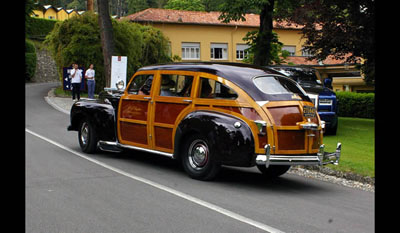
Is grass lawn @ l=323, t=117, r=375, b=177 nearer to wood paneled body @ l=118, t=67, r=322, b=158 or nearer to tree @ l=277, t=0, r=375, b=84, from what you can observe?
wood paneled body @ l=118, t=67, r=322, b=158

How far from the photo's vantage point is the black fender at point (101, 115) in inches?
394

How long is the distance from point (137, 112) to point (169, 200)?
2.98 m

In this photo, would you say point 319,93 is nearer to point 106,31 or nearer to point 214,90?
point 214,90

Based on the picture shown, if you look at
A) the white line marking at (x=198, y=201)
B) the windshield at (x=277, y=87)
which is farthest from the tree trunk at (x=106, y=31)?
the windshield at (x=277, y=87)

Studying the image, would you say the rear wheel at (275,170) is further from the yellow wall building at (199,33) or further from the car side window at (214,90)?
the yellow wall building at (199,33)

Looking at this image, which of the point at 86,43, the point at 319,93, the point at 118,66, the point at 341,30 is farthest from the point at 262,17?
the point at 86,43

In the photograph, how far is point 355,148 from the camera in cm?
1256

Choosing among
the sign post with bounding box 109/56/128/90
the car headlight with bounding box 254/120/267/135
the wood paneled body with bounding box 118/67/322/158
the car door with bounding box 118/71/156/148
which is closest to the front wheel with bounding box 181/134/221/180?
the wood paneled body with bounding box 118/67/322/158

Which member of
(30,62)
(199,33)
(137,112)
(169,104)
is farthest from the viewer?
(199,33)
